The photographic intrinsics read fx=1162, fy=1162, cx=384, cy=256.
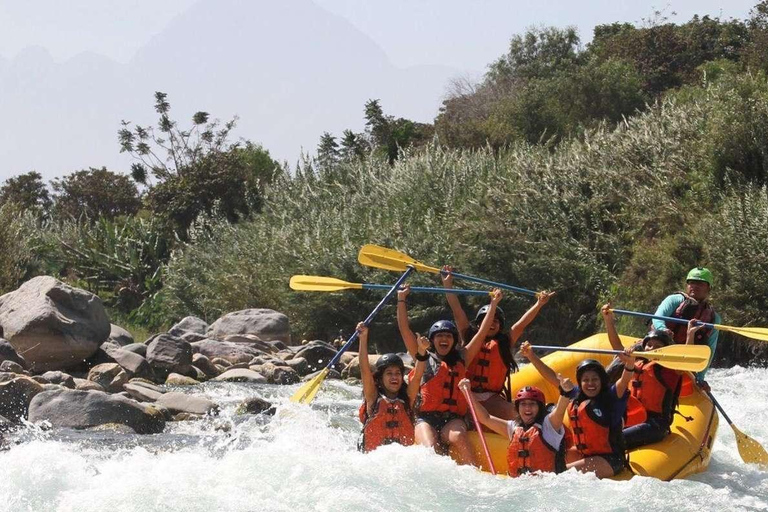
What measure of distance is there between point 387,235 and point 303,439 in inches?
369

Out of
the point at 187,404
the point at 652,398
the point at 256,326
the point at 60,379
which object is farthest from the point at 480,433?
the point at 256,326

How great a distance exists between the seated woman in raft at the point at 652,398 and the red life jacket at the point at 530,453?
0.83 m

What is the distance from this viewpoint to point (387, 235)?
17.4 m

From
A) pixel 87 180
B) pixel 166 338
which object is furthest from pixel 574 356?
pixel 87 180

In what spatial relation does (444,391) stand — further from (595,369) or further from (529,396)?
(595,369)

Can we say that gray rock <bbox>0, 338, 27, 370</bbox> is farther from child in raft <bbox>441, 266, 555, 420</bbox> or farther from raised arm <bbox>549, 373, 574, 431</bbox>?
raised arm <bbox>549, 373, 574, 431</bbox>

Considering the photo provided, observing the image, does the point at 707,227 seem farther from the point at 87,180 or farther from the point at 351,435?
the point at 87,180

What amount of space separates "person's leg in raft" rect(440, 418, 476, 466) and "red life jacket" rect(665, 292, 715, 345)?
1872 millimetres

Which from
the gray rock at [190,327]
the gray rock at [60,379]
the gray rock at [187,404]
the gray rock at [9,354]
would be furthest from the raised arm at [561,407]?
the gray rock at [190,327]

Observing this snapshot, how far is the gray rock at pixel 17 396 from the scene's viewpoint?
9719 millimetres

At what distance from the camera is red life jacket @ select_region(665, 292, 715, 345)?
804 cm

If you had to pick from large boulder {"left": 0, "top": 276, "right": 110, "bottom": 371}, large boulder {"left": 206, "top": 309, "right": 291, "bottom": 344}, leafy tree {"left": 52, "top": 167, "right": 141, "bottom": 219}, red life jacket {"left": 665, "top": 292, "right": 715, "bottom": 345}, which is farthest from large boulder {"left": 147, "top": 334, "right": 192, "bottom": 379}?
leafy tree {"left": 52, "top": 167, "right": 141, "bottom": 219}

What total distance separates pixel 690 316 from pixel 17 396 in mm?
5646

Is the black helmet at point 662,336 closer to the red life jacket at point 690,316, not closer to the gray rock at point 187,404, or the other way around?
the red life jacket at point 690,316
